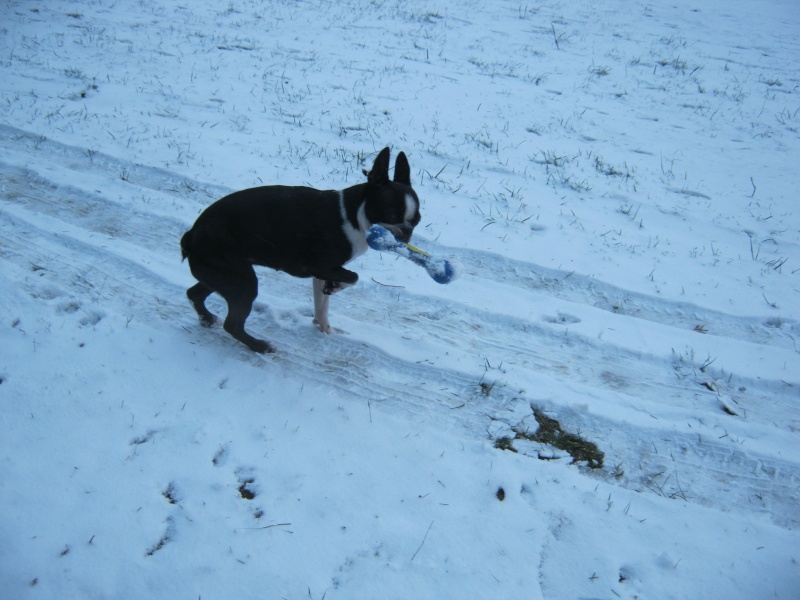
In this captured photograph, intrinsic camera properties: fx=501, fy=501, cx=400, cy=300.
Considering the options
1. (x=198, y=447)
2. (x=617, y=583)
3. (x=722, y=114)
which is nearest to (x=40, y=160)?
(x=198, y=447)

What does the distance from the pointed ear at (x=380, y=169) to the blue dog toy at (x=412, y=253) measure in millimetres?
336

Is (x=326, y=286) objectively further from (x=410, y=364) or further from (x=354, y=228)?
(x=410, y=364)

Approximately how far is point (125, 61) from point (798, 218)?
35.0 ft

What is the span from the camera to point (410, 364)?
377 centimetres

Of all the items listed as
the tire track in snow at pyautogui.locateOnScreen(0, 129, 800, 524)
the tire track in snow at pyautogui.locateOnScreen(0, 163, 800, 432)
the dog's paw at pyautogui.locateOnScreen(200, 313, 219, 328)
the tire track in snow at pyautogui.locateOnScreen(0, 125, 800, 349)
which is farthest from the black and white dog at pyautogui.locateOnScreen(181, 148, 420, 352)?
the tire track in snow at pyautogui.locateOnScreen(0, 125, 800, 349)

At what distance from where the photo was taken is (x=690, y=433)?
3.35 meters

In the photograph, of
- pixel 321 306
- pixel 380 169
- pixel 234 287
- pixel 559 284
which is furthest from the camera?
pixel 559 284

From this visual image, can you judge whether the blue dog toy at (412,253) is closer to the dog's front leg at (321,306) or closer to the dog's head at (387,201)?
the dog's head at (387,201)

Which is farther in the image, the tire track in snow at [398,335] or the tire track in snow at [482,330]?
the tire track in snow at [482,330]

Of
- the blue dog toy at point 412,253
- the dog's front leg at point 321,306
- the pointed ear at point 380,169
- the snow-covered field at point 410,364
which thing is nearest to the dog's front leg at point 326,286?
the dog's front leg at point 321,306

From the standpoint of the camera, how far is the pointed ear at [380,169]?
3.28 m

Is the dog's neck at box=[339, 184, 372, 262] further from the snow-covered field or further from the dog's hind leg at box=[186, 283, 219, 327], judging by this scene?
the dog's hind leg at box=[186, 283, 219, 327]

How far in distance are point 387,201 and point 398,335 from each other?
46.0 inches

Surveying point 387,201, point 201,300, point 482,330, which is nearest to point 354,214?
point 387,201
